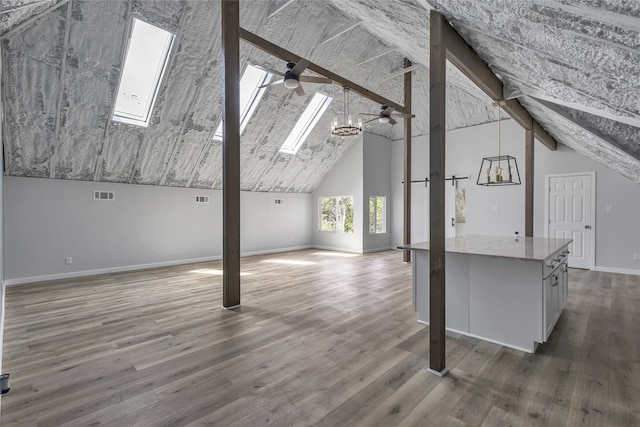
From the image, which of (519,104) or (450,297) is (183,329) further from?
(519,104)

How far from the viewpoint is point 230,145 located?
410cm

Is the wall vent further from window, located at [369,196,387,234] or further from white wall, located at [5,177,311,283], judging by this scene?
window, located at [369,196,387,234]

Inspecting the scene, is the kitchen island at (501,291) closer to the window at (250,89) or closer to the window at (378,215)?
the window at (250,89)

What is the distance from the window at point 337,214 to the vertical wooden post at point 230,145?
583cm

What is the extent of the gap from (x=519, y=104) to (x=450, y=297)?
3.08 meters

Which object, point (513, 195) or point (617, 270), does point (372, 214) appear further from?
point (617, 270)

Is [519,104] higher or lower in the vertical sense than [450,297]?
higher

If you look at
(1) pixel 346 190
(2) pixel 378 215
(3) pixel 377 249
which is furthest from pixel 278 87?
(3) pixel 377 249

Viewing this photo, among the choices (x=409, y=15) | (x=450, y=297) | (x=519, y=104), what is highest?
(x=409, y=15)

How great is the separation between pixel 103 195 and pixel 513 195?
9.23 m

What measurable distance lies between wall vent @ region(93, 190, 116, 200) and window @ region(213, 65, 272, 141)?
244 cm

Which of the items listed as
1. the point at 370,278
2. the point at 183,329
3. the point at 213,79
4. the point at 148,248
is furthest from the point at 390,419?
the point at 148,248

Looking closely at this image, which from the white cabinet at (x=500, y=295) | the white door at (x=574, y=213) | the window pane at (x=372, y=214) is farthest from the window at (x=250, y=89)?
the white door at (x=574, y=213)

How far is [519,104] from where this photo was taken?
4.47 m
